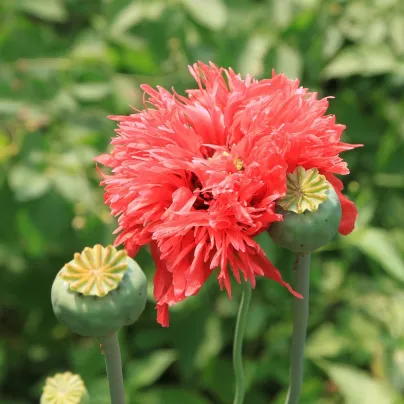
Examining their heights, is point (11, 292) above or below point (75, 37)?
below

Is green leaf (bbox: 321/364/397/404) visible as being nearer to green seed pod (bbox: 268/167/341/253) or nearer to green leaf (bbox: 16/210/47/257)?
green leaf (bbox: 16/210/47/257)

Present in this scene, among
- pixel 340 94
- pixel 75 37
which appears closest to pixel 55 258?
pixel 75 37

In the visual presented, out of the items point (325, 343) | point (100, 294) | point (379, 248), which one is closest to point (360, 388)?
point (325, 343)

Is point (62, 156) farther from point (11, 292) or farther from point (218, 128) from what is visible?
point (218, 128)

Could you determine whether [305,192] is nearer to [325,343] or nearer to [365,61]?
[325,343]

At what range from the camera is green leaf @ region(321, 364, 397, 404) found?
203cm

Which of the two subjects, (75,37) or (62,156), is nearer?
(62,156)

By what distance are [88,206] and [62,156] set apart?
175 millimetres

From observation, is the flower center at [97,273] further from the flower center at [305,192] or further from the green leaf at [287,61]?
the green leaf at [287,61]

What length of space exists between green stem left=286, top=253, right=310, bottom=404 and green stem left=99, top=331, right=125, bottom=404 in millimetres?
273

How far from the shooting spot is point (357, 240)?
2.18 metres

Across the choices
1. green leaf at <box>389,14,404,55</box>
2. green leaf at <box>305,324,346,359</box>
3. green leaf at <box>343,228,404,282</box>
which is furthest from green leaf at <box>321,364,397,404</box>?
green leaf at <box>389,14,404,55</box>

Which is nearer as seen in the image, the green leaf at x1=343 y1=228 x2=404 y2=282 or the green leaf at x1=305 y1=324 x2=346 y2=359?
the green leaf at x1=343 y1=228 x2=404 y2=282

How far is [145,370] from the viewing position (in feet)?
7.36
